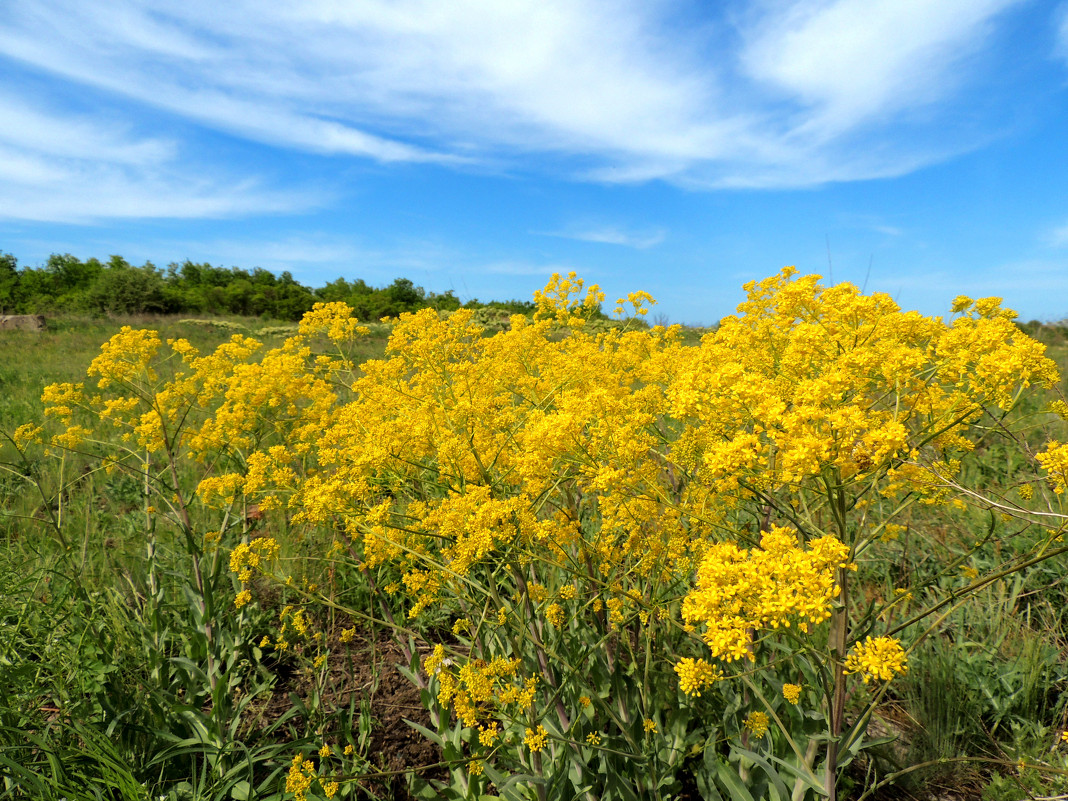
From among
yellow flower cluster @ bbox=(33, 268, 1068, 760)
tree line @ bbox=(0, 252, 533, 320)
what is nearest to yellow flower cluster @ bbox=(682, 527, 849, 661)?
yellow flower cluster @ bbox=(33, 268, 1068, 760)

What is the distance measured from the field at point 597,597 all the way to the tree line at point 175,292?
21168 millimetres

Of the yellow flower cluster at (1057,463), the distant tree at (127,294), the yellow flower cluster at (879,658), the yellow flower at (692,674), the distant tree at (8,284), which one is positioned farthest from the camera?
the distant tree at (8,284)

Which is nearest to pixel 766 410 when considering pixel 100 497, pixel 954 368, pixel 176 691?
pixel 954 368

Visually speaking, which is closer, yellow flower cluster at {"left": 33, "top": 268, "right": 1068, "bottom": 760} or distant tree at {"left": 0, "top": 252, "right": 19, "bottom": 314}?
yellow flower cluster at {"left": 33, "top": 268, "right": 1068, "bottom": 760}

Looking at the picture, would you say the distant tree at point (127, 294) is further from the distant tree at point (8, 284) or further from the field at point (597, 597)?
the field at point (597, 597)

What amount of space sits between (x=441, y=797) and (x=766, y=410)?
7.73 ft

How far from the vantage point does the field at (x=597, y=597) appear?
2.05 metres

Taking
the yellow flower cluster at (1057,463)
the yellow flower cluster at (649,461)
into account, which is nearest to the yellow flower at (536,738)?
the yellow flower cluster at (649,461)

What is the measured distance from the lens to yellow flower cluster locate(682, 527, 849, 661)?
160 centimetres

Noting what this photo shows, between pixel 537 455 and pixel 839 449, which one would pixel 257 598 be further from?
pixel 839 449

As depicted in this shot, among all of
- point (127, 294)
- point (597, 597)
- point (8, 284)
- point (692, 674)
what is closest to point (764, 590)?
point (692, 674)

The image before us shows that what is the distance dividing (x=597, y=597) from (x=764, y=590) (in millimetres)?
844

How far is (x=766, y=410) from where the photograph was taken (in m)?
2.00

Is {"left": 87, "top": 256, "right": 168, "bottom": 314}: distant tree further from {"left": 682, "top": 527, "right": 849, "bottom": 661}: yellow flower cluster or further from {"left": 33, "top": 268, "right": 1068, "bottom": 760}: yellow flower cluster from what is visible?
{"left": 682, "top": 527, "right": 849, "bottom": 661}: yellow flower cluster
